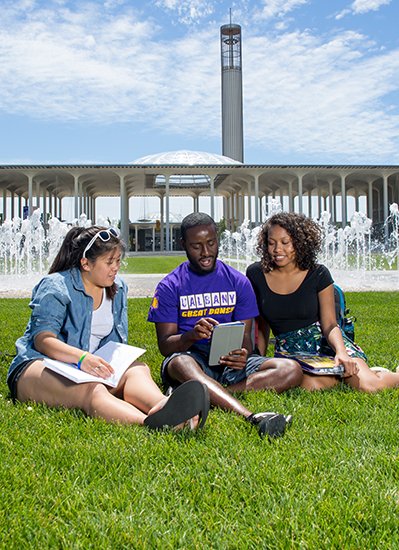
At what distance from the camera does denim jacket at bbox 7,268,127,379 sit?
321 cm

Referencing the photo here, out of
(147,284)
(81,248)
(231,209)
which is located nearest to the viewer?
(81,248)

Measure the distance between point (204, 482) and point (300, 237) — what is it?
200 centimetres

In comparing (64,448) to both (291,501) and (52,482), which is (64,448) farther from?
(291,501)

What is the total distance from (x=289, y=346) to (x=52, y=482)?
207 centimetres

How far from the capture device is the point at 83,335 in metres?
3.32

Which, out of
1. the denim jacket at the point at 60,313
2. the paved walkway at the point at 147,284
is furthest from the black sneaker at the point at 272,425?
the paved walkway at the point at 147,284

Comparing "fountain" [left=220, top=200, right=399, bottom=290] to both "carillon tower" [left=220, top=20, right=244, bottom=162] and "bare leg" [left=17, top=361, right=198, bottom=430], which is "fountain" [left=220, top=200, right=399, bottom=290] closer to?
"bare leg" [left=17, top=361, right=198, bottom=430]

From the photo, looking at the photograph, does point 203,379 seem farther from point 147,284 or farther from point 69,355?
point 147,284

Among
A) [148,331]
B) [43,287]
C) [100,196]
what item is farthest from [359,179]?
[43,287]

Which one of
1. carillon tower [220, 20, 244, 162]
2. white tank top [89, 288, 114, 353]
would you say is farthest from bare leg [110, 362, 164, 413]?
carillon tower [220, 20, 244, 162]

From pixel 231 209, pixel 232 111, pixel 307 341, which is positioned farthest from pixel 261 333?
pixel 232 111

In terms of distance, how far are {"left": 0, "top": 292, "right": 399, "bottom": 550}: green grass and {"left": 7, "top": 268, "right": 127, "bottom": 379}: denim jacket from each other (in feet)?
1.12

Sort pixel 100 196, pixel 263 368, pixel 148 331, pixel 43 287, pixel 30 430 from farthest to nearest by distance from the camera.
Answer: pixel 100 196, pixel 148 331, pixel 263 368, pixel 43 287, pixel 30 430

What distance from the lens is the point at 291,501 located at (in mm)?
1972
